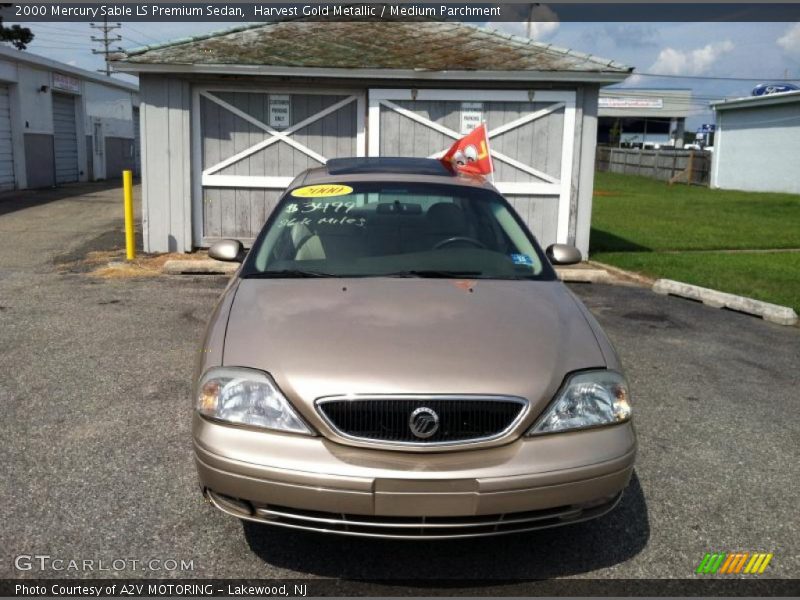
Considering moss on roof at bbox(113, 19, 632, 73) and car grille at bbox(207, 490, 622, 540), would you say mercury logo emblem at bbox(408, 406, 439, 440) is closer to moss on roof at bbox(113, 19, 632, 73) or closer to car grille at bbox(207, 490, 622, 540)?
car grille at bbox(207, 490, 622, 540)

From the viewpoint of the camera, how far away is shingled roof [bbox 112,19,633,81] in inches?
423

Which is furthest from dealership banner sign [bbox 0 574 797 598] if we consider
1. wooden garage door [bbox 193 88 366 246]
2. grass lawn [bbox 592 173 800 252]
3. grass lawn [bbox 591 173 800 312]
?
grass lawn [bbox 592 173 800 252]

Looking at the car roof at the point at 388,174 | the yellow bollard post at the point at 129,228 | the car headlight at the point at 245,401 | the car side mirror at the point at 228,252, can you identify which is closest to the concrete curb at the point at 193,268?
the yellow bollard post at the point at 129,228

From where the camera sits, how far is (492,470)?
2867 millimetres

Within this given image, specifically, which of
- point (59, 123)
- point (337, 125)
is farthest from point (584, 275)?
point (59, 123)

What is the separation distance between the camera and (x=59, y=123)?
27312mm

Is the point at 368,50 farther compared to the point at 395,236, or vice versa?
the point at 368,50

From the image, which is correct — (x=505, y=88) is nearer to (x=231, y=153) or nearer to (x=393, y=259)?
(x=231, y=153)

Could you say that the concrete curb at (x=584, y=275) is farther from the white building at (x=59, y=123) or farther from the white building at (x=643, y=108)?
the white building at (x=643, y=108)

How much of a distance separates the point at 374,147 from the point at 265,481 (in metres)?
8.81

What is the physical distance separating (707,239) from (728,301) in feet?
22.3

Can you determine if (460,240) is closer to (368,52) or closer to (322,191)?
(322,191)

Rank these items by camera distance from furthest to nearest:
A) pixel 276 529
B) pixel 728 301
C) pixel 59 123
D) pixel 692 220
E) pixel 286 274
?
pixel 59 123 < pixel 692 220 < pixel 728 301 < pixel 286 274 < pixel 276 529

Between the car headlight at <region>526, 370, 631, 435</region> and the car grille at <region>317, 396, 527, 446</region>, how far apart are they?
0.19 meters
